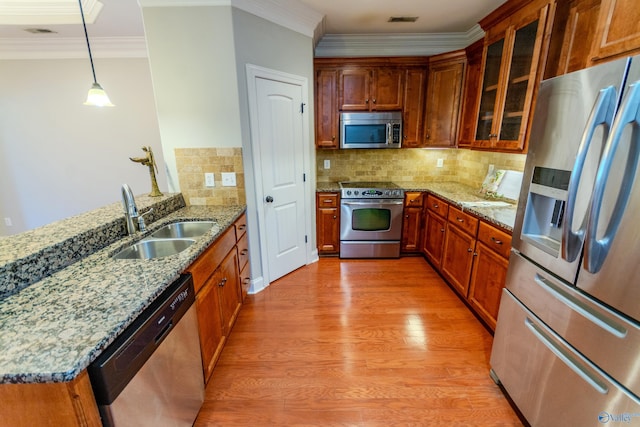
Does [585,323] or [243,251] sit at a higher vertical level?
[585,323]

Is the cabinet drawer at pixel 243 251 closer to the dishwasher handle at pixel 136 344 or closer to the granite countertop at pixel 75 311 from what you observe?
the granite countertop at pixel 75 311

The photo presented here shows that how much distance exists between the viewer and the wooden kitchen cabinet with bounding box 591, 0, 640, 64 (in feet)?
3.85

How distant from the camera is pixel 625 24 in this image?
121 centimetres

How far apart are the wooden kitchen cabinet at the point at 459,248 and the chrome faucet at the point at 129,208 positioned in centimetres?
253

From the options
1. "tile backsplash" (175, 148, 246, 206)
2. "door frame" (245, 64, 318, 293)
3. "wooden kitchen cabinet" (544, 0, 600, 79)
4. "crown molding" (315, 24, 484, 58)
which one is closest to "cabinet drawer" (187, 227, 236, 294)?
"tile backsplash" (175, 148, 246, 206)

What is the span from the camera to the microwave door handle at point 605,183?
94cm

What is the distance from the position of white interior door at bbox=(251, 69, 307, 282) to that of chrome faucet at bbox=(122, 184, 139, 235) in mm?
1072

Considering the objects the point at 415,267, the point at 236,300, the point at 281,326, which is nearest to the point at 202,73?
the point at 236,300

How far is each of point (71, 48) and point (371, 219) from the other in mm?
4320

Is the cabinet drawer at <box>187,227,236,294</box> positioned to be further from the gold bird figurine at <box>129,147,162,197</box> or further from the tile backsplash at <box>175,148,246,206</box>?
the gold bird figurine at <box>129,147,162,197</box>

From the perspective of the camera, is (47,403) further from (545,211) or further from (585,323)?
(545,211)

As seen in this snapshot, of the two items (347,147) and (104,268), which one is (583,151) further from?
(347,147)

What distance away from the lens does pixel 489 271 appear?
2.12 meters

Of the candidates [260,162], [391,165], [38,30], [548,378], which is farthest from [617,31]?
[38,30]
